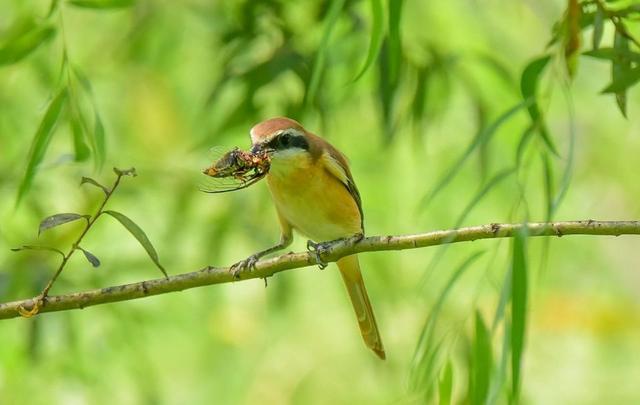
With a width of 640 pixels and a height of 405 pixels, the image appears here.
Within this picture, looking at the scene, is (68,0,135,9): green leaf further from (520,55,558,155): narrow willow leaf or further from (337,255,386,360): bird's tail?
(337,255,386,360): bird's tail

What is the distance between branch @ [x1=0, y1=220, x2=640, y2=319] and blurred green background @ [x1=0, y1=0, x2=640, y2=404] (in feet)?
3.38

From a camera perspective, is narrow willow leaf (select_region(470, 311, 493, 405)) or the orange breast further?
the orange breast

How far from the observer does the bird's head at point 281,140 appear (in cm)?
370

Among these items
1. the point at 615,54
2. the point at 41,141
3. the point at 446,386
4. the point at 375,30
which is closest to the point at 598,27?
the point at 615,54

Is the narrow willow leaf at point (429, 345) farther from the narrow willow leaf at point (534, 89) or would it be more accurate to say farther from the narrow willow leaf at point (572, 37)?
the narrow willow leaf at point (572, 37)

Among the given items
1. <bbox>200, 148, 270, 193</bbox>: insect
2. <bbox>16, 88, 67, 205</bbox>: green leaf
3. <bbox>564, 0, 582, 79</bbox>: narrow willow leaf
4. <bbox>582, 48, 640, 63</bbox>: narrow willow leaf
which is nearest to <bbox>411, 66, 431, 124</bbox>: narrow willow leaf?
<bbox>200, 148, 270, 193</bbox>: insect

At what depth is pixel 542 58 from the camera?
2.93 m

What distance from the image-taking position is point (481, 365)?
2609mm

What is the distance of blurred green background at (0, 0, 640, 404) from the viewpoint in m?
4.27

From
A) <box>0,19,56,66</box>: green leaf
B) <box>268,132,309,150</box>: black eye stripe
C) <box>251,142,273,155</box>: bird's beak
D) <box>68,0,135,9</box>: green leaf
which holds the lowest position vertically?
<box>251,142,273,155</box>: bird's beak

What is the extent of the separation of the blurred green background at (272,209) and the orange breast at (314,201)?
0.23 m

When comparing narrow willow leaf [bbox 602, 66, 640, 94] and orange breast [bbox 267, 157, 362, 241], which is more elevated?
narrow willow leaf [bbox 602, 66, 640, 94]

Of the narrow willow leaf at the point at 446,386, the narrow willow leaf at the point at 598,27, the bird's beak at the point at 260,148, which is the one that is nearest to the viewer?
the narrow willow leaf at the point at 446,386

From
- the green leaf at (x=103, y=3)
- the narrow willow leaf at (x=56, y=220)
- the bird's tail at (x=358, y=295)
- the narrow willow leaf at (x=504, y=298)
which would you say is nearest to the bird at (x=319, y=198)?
the bird's tail at (x=358, y=295)
